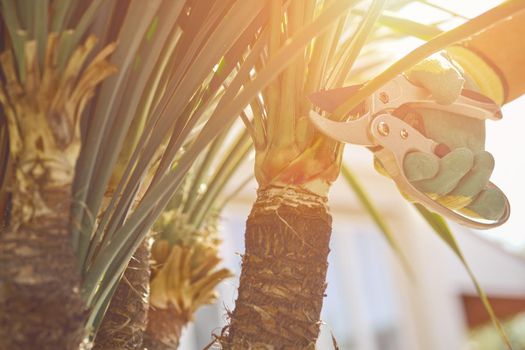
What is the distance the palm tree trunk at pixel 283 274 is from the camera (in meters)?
0.49

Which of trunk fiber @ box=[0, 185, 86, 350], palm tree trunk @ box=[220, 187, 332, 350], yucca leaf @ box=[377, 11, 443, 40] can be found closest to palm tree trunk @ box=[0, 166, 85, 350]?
trunk fiber @ box=[0, 185, 86, 350]

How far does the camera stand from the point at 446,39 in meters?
0.44

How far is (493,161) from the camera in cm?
58

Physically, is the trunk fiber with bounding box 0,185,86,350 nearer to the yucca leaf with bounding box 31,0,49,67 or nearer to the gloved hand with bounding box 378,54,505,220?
the yucca leaf with bounding box 31,0,49,67

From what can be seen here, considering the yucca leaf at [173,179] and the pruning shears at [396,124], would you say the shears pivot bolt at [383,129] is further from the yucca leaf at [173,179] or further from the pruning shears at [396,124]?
the yucca leaf at [173,179]

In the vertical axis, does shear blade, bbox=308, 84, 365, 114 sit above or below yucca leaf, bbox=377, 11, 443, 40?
below

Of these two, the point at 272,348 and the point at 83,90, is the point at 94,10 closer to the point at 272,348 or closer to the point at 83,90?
the point at 83,90

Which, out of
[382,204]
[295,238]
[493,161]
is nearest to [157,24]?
[295,238]

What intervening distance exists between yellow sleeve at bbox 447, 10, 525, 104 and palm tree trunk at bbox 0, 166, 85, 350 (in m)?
0.38

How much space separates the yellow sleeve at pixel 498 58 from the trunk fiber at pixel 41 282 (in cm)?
38

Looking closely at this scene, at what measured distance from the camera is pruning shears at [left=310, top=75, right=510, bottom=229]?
521 millimetres

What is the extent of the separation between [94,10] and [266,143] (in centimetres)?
17

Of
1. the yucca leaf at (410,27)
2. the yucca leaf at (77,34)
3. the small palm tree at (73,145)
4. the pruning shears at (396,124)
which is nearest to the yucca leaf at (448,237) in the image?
the pruning shears at (396,124)

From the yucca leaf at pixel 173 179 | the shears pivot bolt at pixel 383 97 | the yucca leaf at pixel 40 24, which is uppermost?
the shears pivot bolt at pixel 383 97
